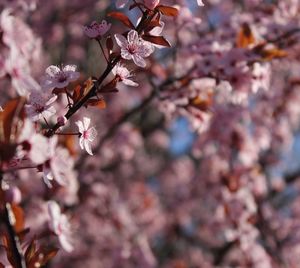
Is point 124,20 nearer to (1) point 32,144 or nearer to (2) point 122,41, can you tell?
(2) point 122,41

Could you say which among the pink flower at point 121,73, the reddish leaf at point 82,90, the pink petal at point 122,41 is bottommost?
the reddish leaf at point 82,90

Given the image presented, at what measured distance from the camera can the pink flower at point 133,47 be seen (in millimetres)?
1583

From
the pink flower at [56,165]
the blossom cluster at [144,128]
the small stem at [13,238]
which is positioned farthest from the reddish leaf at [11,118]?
the small stem at [13,238]

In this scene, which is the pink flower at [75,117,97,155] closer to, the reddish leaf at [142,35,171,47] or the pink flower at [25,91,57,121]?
the pink flower at [25,91,57,121]

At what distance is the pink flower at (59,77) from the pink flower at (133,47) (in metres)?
0.16

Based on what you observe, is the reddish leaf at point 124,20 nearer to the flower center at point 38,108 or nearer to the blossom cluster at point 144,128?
the blossom cluster at point 144,128

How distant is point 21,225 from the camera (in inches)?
73.5

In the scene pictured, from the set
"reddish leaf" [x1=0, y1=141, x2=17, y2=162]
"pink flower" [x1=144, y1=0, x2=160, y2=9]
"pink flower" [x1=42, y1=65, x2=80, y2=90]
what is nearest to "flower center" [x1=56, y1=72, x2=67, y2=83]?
"pink flower" [x1=42, y1=65, x2=80, y2=90]

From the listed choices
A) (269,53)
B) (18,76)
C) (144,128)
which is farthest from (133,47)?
(144,128)

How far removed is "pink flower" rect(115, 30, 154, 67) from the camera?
1583 mm

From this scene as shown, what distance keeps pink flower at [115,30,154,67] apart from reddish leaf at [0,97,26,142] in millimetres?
442

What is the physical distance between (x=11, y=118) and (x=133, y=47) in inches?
20.6

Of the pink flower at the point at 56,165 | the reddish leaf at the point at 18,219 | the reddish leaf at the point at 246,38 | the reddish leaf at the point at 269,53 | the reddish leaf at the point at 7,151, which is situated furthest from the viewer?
the reddish leaf at the point at 246,38

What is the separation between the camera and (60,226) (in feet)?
6.36
